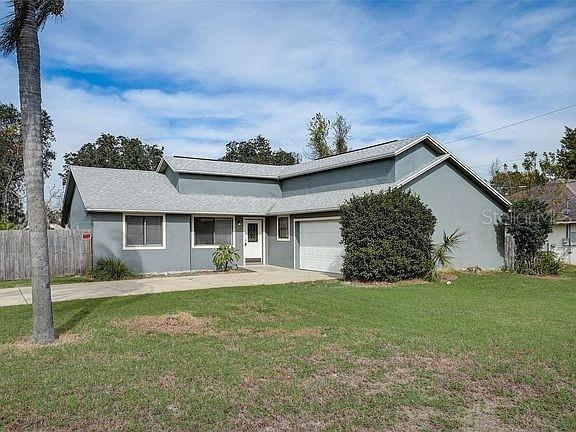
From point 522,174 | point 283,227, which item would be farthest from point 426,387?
point 522,174

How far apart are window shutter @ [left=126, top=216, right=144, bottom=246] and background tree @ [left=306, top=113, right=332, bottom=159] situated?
2650 centimetres

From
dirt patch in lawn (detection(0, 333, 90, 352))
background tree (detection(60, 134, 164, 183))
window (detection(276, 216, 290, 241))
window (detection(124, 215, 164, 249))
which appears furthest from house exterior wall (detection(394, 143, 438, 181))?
background tree (detection(60, 134, 164, 183))

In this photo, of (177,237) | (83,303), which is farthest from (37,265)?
(177,237)

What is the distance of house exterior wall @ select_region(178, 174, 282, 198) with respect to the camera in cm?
2103

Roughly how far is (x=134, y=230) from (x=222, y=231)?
12.8 ft

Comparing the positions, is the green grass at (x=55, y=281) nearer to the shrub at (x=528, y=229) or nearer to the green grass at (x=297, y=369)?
the green grass at (x=297, y=369)

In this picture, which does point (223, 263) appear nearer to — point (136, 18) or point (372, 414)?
point (136, 18)

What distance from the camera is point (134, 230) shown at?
1819cm

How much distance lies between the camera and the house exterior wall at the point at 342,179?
59.8 feet

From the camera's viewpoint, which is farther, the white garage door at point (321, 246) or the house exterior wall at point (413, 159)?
the white garage door at point (321, 246)

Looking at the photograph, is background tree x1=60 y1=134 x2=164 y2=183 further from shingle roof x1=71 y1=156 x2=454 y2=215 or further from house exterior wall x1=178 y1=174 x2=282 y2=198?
house exterior wall x1=178 y1=174 x2=282 y2=198

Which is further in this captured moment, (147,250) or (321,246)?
(321,246)

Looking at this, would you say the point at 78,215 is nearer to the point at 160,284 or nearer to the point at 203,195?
the point at 203,195

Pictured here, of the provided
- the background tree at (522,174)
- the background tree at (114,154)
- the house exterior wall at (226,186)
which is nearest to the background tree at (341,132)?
the background tree at (522,174)
